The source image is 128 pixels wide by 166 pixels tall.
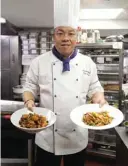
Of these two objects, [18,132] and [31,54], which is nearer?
[18,132]

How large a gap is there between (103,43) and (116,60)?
399mm

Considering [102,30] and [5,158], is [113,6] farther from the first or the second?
[5,158]

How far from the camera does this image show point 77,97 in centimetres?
175

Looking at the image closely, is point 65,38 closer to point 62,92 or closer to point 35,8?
point 62,92

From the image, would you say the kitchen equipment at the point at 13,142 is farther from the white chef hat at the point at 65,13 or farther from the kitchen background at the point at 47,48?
the white chef hat at the point at 65,13

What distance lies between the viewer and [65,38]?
1640mm

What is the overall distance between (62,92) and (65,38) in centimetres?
43

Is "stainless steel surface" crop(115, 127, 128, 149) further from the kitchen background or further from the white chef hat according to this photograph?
the white chef hat

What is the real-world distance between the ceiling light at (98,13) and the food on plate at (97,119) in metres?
2.69

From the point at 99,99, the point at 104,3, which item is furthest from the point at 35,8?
the point at 99,99

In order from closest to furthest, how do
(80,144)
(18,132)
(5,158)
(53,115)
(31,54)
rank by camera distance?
(53,115)
(80,144)
(18,132)
(5,158)
(31,54)

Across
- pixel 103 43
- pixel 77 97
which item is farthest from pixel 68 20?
pixel 103 43

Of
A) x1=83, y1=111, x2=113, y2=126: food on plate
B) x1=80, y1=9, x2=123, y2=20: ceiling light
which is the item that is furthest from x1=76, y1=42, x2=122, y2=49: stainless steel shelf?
x1=83, y1=111, x2=113, y2=126: food on plate

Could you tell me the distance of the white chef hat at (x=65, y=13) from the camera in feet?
5.73
